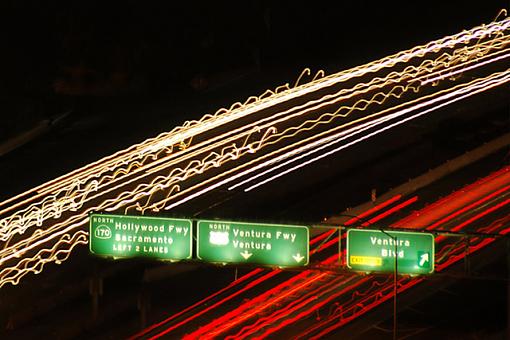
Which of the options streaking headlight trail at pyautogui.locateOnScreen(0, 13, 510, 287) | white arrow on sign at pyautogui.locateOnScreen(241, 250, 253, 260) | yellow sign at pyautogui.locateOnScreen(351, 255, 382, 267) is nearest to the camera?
yellow sign at pyautogui.locateOnScreen(351, 255, 382, 267)

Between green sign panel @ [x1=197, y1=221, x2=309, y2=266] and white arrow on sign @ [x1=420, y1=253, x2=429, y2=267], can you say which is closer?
white arrow on sign @ [x1=420, y1=253, x2=429, y2=267]

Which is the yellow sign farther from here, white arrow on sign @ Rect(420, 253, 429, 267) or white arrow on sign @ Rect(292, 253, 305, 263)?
white arrow on sign @ Rect(292, 253, 305, 263)

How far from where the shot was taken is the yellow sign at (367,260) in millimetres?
21875

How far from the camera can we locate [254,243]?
21953mm

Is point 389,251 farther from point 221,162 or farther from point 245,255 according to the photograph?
point 221,162

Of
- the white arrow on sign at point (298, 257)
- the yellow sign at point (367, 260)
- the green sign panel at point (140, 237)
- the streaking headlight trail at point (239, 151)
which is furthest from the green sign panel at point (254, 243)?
the streaking headlight trail at point (239, 151)

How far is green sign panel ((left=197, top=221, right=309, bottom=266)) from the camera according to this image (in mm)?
21891

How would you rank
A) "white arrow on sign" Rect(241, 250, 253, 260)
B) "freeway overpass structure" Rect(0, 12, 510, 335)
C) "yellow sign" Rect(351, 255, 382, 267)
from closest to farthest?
"yellow sign" Rect(351, 255, 382, 267)
"white arrow on sign" Rect(241, 250, 253, 260)
"freeway overpass structure" Rect(0, 12, 510, 335)

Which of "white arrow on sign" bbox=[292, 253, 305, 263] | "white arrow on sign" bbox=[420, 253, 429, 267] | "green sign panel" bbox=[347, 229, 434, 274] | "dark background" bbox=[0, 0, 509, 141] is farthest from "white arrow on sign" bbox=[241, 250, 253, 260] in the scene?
"dark background" bbox=[0, 0, 509, 141]

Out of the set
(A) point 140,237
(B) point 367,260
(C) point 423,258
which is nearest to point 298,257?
(B) point 367,260

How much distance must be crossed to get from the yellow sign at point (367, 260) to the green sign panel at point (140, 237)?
320 cm

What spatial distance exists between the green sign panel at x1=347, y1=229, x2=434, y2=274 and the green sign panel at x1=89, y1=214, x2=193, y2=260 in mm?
3198

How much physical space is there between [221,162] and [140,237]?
706 inches

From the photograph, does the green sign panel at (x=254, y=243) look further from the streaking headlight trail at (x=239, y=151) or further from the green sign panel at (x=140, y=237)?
the streaking headlight trail at (x=239, y=151)
